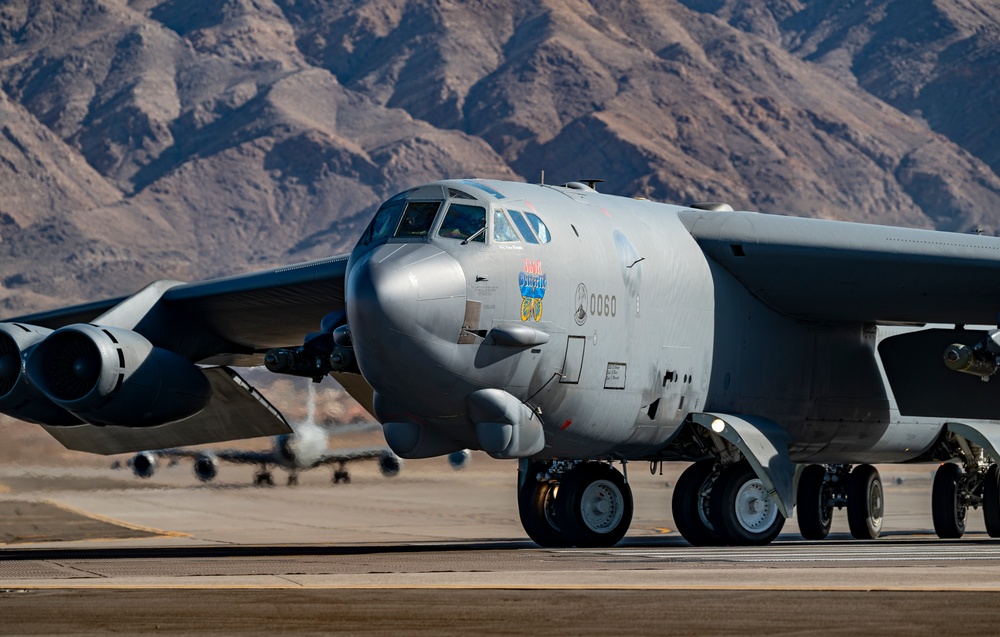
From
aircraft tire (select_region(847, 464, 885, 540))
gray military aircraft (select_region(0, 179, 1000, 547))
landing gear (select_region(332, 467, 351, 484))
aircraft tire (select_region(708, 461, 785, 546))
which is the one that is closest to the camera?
gray military aircraft (select_region(0, 179, 1000, 547))

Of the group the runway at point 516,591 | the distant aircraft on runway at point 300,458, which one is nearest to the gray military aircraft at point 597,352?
the runway at point 516,591

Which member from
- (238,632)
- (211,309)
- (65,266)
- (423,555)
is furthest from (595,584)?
(65,266)

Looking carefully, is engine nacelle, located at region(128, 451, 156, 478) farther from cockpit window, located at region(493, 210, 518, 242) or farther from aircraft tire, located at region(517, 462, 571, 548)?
cockpit window, located at region(493, 210, 518, 242)

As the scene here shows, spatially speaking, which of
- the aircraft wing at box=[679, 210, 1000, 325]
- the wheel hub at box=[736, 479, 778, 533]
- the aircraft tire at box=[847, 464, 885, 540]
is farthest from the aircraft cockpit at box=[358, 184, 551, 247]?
the aircraft tire at box=[847, 464, 885, 540]

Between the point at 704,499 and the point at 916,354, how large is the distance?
174 inches

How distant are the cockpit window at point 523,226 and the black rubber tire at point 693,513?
3936 millimetres

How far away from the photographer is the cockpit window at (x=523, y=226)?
17750mm

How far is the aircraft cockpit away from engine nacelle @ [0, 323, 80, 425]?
4.95 metres

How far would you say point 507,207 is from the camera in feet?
58.5

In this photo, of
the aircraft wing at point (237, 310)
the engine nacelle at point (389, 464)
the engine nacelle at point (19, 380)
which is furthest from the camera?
the engine nacelle at point (389, 464)

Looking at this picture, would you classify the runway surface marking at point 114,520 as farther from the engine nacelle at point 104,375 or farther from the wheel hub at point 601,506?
the wheel hub at point 601,506

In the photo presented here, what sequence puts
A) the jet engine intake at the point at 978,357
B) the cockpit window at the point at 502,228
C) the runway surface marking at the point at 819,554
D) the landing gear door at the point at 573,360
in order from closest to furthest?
the runway surface marking at the point at 819,554, the cockpit window at the point at 502,228, the landing gear door at the point at 573,360, the jet engine intake at the point at 978,357

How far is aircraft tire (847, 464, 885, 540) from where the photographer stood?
77.7 feet

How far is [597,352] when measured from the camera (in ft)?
60.7
